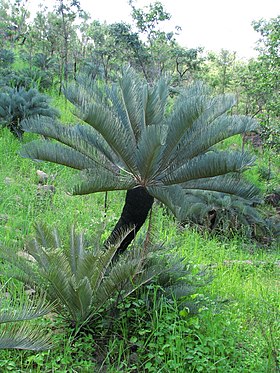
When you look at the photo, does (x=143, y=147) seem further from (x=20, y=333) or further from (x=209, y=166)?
(x=20, y=333)

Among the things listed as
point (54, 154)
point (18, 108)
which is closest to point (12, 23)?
point (18, 108)

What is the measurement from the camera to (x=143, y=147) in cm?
325

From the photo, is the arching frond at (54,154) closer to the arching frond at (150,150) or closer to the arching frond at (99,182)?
the arching frond at (99,182)

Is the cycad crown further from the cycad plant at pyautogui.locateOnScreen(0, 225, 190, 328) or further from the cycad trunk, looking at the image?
the cycad plant at pyautogui.locateOnScreen(0, 225, 190, 328)

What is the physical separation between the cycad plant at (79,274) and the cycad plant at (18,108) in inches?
184

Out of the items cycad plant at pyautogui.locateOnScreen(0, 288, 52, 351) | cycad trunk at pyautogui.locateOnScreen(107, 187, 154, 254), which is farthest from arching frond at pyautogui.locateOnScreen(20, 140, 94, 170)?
cycad plant at pyautogui.locateOnScreen(0, 288, 52, 351)

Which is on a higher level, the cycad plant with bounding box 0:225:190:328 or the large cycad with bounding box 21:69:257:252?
the large cycad with bounding box 21:69:257:252

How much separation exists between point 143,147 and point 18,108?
5.25 meters

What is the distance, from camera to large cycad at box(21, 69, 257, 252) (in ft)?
10.7

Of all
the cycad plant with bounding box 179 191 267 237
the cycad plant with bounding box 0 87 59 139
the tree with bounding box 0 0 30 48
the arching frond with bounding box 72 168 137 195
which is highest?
the tree with bounding box 0 0 30 48

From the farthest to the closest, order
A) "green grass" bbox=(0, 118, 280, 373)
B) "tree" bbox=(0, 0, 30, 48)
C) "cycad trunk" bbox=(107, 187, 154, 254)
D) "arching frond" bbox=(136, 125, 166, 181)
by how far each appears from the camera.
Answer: "tree" bbox=(0, 0, 30, 48) → "cycad trunk" bbox=(107, 187, 154, 254) → "arching frond" bbox=(136, 125, 166, 181) → "green grass" bbox=(0, 118, 280, 373)

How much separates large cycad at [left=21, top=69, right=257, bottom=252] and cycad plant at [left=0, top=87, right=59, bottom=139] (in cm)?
437

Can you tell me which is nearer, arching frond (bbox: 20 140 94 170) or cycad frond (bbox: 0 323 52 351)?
cycad frond (bbox: 0 323 52 351)

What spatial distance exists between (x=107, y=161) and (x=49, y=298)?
46.5 inches
